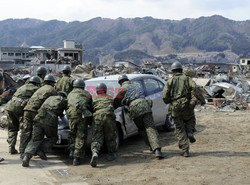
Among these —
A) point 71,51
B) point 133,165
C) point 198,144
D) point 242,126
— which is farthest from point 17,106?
point 71,51

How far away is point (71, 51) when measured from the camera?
68438 millimetres

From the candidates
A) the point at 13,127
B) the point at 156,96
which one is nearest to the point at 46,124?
the point at 13,127

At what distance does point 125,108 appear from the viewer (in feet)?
25.9

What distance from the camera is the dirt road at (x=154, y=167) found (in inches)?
229

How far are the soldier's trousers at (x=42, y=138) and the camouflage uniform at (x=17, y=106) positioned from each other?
75 cm

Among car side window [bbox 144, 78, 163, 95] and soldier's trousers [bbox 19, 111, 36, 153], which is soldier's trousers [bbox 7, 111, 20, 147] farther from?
car side window [bbox 144, 78, 163, 95]

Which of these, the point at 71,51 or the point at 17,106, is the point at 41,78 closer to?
the point at 17,106

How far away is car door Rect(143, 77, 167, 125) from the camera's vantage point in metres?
8.89

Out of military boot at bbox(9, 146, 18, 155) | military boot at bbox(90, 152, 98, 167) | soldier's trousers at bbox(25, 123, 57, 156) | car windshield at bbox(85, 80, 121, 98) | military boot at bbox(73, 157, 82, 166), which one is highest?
car windshield at bbox(85, 80, 121, 98)

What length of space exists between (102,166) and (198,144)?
254 cm

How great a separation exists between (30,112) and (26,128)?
0.35 meters

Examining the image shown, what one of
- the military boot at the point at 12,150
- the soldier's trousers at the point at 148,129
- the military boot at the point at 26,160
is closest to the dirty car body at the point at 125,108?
the soldier's trousers at the point at 148,129

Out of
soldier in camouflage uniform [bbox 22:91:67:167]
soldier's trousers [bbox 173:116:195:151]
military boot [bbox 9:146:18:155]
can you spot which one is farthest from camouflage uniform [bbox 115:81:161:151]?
military boot [bbox 9:146:18:155]

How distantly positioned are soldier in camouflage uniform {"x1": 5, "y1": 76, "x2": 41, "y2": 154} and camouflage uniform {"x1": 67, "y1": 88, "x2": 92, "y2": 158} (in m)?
1.16
